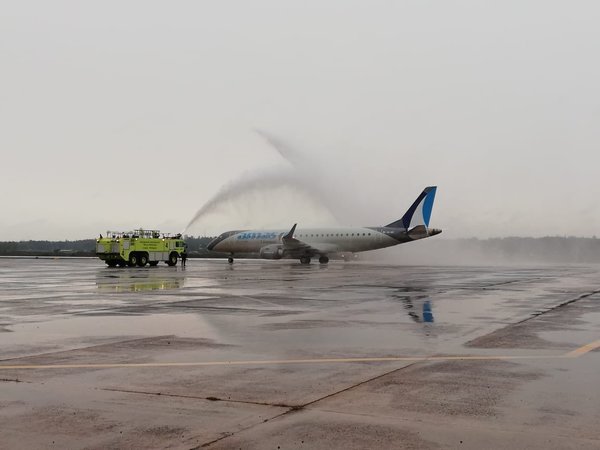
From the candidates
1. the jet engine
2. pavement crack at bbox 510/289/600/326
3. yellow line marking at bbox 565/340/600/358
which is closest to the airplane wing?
the jet engine

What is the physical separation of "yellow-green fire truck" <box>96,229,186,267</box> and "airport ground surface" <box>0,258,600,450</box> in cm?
3552

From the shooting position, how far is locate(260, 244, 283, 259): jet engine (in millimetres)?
62812

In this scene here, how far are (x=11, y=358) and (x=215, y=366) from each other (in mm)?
3614

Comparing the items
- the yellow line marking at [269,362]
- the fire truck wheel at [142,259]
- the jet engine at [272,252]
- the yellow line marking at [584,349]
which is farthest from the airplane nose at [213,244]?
the yellow line marking at [269,362]

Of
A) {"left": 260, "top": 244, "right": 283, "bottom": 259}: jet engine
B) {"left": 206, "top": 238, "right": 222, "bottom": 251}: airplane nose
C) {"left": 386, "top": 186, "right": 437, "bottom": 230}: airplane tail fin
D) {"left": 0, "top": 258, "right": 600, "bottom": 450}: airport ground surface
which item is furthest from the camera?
{"left": 206, "top": 238, "right": 222, "bottom": 251}: airplane nose

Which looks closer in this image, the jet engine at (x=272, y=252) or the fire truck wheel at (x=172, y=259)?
the fire truck wheel at (x=172, y=259)

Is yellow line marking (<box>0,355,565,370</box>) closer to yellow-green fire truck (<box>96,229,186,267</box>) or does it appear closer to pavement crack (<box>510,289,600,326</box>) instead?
pavement crack (<box>510,289,600,326</box>)

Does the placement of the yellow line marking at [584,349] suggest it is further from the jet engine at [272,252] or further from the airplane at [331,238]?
the jet engine at [272,252]

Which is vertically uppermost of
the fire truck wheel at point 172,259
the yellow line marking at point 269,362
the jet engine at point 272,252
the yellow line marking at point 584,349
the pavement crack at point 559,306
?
the jet engine at point 272,252

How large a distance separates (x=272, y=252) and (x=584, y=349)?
52.2 m

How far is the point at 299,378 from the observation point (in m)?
8.89

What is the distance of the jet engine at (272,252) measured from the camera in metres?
62.8

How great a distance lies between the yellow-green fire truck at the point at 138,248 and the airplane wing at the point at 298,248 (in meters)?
10.6

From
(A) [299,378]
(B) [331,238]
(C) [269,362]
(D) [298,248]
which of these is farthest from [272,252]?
(A) [299,378]
